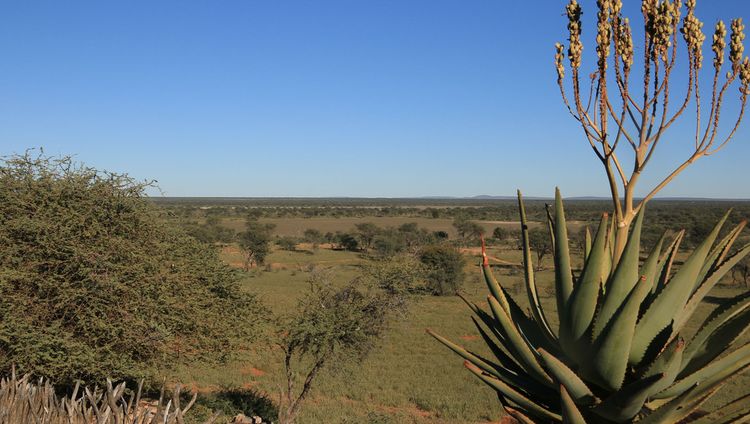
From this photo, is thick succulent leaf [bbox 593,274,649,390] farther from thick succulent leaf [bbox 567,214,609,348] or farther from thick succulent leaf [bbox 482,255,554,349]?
thick succulent leaf [bbox 482,255,554,349]

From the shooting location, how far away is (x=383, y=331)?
44.8 feet

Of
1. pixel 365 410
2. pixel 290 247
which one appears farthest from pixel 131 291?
pixel 290 247

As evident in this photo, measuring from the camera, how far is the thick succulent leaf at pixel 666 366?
7.24ft

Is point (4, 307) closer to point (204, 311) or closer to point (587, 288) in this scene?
point (204, 311)

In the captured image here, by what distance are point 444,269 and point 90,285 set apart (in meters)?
30.0

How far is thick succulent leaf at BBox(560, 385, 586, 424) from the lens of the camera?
7.30 ft

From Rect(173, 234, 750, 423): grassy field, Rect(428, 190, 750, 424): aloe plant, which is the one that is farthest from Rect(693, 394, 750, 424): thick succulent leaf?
Rect(173, 234, 750, 423): grassy field

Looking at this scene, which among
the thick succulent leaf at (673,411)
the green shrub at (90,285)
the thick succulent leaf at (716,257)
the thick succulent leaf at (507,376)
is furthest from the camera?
the green shrub at (90,285)

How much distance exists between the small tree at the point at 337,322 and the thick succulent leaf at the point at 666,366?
10.1m

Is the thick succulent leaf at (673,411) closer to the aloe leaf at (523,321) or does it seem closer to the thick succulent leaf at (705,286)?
the thick succulent leaf at (705,286)

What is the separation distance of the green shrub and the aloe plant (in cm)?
825

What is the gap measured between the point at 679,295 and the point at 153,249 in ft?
34.9

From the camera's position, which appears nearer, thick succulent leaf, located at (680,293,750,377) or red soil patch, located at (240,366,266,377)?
thick succulent leaf, located at (680,293,750,377)

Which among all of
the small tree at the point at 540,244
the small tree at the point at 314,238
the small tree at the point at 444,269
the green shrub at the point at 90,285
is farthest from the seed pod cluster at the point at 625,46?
the small tree at the point at 314,238
